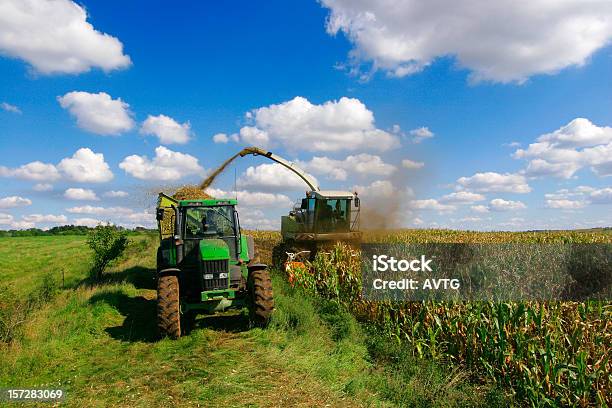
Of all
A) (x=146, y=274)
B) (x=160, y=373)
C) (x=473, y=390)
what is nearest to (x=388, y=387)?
(x=473, y=390)

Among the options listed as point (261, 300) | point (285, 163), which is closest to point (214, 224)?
point (261, 300)

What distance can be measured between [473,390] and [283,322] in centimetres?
418

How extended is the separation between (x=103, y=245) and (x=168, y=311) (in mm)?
12050

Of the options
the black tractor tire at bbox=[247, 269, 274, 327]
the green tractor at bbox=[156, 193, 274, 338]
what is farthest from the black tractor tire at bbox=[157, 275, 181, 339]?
the black tractor tire at bbox=[247, 269, 274, 327]

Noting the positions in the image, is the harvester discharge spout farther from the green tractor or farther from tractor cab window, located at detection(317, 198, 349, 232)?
the green tractor

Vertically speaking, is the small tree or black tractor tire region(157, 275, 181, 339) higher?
the small tree

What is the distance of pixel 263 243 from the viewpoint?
27.2 m

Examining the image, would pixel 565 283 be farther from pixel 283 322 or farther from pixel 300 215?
pixel 300 215

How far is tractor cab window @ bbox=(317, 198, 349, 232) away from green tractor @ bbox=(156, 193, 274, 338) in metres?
6.15

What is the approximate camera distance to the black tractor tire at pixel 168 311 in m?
8.41

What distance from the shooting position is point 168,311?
842 centimetres

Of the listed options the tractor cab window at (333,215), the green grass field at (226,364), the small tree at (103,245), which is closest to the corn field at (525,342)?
the green grass field at (226,364)

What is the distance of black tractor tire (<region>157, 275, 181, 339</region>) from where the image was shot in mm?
8414

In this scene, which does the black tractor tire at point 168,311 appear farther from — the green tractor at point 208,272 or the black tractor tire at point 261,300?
the black tractor tire at point 261,300
